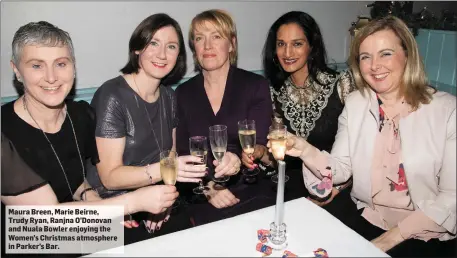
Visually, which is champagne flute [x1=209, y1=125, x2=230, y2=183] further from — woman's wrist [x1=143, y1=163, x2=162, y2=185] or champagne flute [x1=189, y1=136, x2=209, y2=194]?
woman's wrist [x1=143, y1=163, x2=162, y2=185]

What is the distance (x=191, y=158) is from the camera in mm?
1877

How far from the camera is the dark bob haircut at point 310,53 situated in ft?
9.05

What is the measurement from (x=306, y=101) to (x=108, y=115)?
1.55 m

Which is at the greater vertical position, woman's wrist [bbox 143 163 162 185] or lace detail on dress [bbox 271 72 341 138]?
lace detail on dress [bbox 271 72 341 138]

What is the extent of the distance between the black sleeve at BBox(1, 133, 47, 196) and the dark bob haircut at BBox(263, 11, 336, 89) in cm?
199

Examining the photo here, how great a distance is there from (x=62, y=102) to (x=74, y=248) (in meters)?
0.84

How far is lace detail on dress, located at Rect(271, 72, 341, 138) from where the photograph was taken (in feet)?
9.28

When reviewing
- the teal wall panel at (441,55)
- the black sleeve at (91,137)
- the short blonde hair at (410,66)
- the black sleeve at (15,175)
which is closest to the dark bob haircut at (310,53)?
the short blonde hair at (410,66)

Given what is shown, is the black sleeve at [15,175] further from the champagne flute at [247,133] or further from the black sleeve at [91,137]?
the champagne flute at [247,133]

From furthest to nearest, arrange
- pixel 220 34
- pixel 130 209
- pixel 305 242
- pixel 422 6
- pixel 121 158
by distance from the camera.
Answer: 1. pixel 422 6
2. pixel 220 34
3. pixel 121 158
4. pixel 130 209
5. pixel 305 242

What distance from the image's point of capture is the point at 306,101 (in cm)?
288

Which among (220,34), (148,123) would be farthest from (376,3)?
(148,123)

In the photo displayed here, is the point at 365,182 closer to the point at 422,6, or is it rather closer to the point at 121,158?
the point at 121,158

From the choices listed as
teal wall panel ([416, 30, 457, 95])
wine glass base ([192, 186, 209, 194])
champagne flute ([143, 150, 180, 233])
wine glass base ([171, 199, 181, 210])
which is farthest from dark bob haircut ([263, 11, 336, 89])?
teal wall panel ([416, 30, 457, 95])
